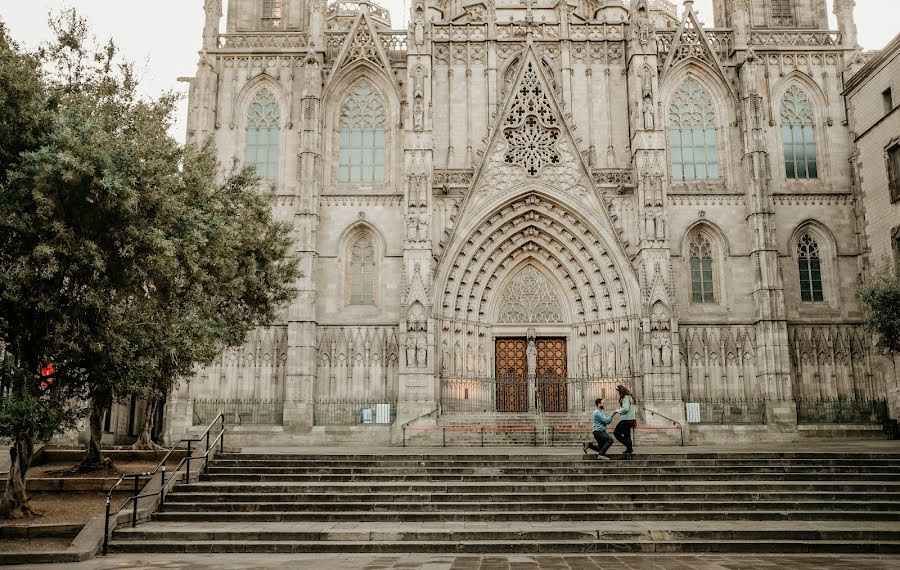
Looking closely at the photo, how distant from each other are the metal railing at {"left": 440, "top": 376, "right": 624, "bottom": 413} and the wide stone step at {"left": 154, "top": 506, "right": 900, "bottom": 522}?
44.2 ft

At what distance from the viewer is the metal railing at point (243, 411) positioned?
1097 inches

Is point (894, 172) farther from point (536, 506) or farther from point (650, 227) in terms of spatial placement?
point (536, 506)

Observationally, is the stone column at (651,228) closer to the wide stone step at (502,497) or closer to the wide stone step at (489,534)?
the wide stone step at (502,497)

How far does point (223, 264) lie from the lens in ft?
57.7

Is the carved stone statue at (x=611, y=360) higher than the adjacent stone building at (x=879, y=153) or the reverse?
the reverse

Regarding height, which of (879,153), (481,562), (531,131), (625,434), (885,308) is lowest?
(481,562)

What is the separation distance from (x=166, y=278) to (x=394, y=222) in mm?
15659

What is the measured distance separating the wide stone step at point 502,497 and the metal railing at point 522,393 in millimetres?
12469

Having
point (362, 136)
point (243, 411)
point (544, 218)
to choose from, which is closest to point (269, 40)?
point (362, 136)

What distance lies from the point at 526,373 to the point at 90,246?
64.2 feet

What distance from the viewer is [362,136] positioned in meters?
31.4

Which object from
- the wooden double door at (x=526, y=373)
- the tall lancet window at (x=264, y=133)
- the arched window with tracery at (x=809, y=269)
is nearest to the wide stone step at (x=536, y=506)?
the wooden double door at (x=526, y=373)

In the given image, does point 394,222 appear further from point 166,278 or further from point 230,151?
point 166,278

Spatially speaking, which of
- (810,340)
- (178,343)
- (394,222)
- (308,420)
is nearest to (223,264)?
(178,343)
